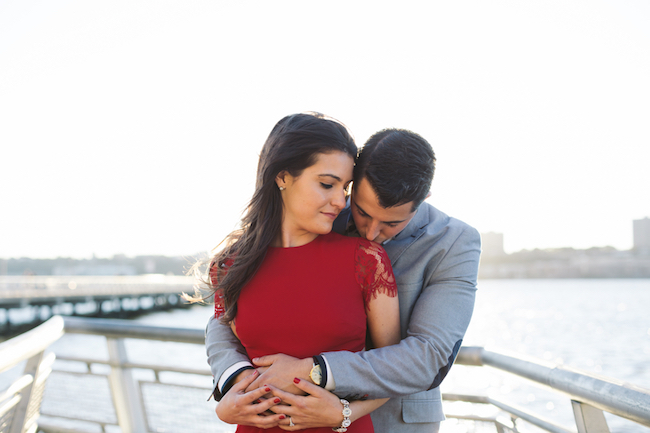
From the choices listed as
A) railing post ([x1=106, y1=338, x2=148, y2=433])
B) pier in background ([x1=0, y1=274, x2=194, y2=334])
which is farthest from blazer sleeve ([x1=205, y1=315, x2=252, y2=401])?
pier in background ([x1=0, y1=274, x2=194, y2=334])

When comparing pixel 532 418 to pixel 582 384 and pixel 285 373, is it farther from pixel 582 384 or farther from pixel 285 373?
pixel 285 373

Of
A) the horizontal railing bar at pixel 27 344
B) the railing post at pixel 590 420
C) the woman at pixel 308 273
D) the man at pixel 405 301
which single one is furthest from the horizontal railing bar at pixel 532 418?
the horizontal railing bar at pixel 27 344

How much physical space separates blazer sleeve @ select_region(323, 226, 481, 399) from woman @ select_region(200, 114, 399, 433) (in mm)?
95

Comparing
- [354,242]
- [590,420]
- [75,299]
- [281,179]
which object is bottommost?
[75,299]

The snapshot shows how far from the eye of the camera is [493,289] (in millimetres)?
73500

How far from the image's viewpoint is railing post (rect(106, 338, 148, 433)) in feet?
9.30

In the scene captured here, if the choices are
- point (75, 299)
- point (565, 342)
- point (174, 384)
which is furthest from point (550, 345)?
point (75, 299)

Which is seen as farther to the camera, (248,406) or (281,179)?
(281,179)

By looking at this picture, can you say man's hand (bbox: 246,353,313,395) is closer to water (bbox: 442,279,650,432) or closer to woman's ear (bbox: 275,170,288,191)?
woman's ear (bbox: 275,170,288,191)

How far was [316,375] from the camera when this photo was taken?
138 cm

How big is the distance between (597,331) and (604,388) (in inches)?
1171

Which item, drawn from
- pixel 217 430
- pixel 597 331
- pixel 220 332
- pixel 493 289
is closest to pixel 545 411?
pixel 217 430

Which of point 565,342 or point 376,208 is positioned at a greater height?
point 376,208

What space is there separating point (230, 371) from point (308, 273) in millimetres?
405
